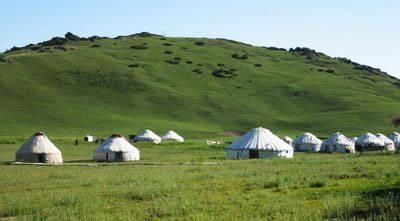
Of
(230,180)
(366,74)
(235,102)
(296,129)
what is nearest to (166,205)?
(230,180)

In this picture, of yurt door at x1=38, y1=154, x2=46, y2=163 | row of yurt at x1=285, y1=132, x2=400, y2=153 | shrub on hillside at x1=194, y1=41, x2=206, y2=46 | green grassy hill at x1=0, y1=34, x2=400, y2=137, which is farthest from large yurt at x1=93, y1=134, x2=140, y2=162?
shrub on hillside at x1=194, y1=41, x2=206, y2=46

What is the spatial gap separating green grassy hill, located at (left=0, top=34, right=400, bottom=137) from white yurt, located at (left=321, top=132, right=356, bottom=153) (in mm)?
30025

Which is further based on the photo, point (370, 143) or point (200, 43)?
point (200, 43)

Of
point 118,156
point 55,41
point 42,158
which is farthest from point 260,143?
point 55,41

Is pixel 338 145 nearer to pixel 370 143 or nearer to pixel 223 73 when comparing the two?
pixel 370 143

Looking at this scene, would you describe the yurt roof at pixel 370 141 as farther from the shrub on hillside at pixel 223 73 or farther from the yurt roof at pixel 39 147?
the shrub on hillside at pixel 223 73

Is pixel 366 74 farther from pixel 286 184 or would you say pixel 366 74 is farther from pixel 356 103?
pixel 286 184

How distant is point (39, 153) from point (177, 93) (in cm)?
8087

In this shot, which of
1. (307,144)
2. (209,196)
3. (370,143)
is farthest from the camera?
(370,143)

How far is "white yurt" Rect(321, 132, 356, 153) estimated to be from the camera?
77.6 meters

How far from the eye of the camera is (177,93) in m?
133

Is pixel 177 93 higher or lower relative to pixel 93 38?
lower

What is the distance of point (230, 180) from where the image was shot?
95.1ft

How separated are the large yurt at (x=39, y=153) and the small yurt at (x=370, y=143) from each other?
4314 cm
